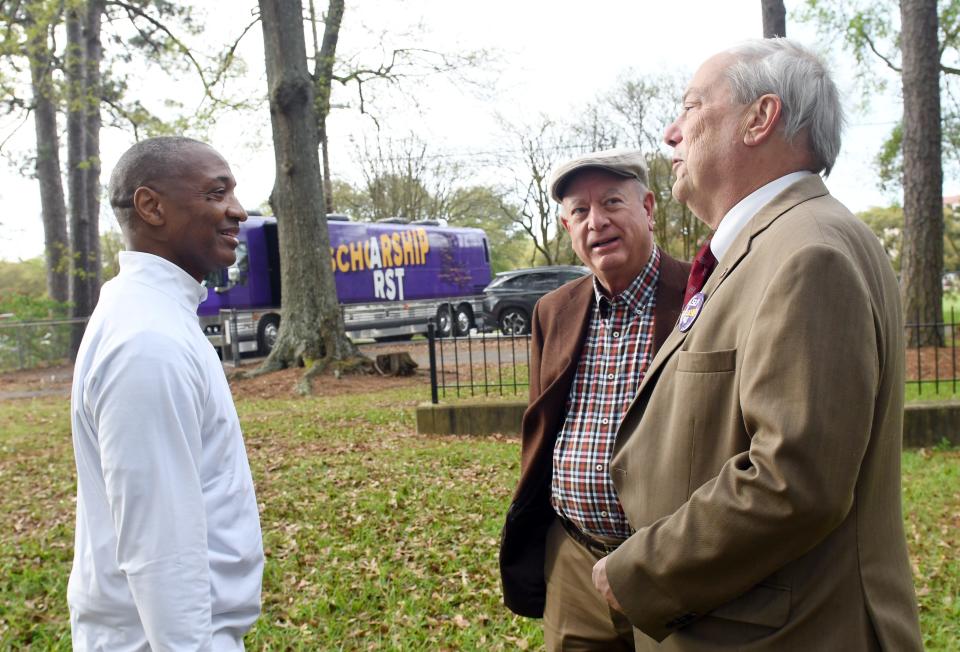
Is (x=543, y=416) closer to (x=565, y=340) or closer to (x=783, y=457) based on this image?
(x=565, y=340)

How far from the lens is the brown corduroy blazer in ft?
8.46

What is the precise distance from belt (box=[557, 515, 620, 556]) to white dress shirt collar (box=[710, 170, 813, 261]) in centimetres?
98

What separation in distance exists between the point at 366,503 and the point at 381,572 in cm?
132

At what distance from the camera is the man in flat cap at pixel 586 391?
248 centimetres

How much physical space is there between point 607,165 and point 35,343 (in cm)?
1980

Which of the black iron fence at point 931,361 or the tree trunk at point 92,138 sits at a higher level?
the tree trunk at point 92,138

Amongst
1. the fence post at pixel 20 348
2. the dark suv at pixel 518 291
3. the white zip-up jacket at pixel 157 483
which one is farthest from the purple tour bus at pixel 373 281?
the white zip-up jacket at pixel 157 483

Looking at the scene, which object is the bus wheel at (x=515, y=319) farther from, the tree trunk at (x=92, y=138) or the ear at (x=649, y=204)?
the ear at (x=649, y=204)

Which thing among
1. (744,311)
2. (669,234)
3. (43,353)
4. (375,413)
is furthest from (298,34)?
(669,234)

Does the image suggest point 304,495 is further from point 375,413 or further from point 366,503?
point 375,413

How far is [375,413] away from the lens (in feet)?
33.8

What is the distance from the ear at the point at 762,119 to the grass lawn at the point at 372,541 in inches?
121

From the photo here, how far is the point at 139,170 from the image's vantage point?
76.4 inches

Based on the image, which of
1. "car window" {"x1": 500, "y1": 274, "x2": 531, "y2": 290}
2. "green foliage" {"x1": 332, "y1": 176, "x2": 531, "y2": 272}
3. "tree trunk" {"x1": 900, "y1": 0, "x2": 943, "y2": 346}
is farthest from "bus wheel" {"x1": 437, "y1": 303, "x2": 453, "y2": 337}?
"tree trunk" {"x1": 900, "y1": 0, "x2": 943, "y2": 346}
